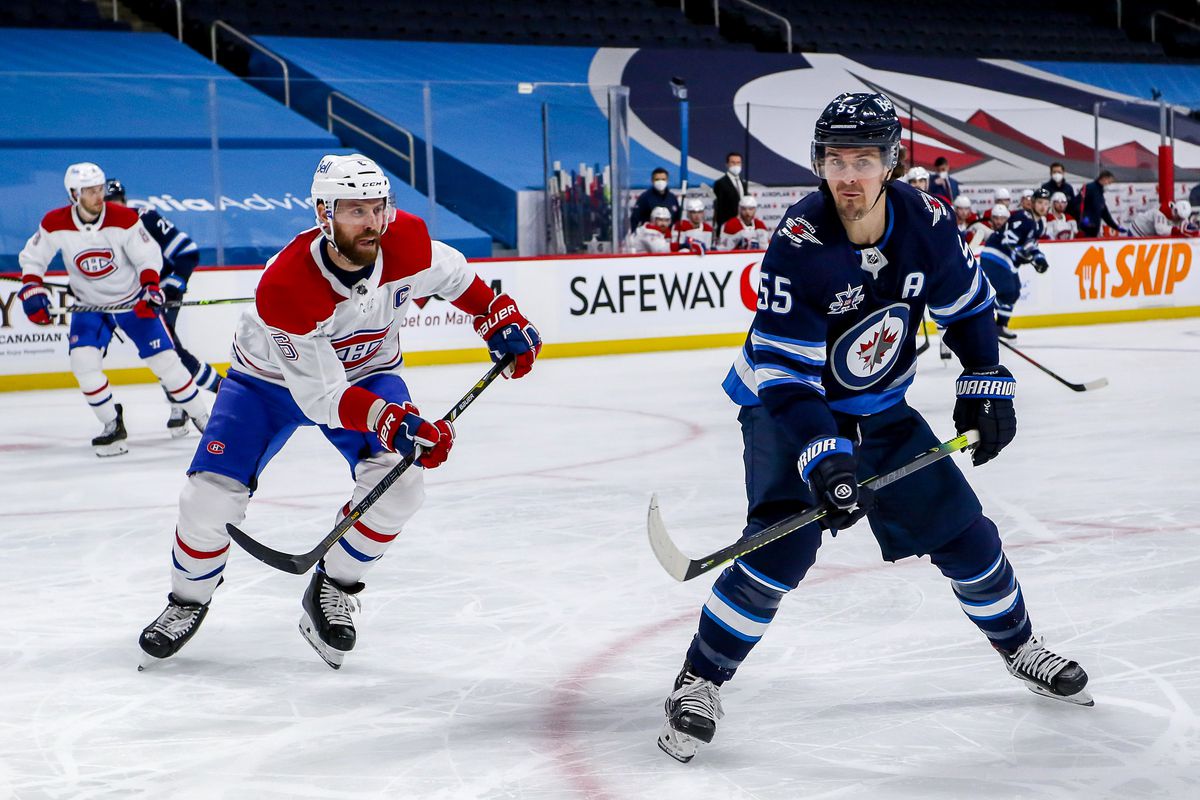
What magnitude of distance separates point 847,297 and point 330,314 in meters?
1.05

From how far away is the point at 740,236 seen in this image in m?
10.7

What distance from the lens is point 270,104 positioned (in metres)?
11.1

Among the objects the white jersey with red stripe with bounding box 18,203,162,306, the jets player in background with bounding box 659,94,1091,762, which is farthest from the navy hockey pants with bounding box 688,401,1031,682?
the white jersey with red stripe with bounding box 18,203,162,306

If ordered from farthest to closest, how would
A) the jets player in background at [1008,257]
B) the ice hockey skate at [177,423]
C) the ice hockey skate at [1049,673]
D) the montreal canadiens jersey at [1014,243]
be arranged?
the montreal canadiens jersey at [1014,243] → the jets player in background at [1008,257] → the ice hockey skate at [177,423] → the ice hockey skate at [1049,673]

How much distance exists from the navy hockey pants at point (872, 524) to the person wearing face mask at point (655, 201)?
26.3 ft

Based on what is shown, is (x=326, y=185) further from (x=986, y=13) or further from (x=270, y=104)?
(x=986, y=13)

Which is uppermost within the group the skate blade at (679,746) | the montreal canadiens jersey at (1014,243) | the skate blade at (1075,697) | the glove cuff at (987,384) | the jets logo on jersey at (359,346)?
the glove cuff at (987,384)

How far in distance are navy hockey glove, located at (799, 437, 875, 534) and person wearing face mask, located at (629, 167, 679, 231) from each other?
325 inches

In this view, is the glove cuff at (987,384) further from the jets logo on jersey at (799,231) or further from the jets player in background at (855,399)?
the jets logo on jersey at (799,231)

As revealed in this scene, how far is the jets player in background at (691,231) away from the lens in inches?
411

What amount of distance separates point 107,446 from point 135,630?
2986mm

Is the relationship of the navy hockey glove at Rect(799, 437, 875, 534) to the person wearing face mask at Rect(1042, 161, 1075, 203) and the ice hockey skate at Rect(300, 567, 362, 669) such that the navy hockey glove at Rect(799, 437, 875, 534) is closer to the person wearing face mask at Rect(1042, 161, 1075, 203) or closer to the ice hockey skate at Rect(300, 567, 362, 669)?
the ice hockey skate at Rect(300, 567, 362, 669)

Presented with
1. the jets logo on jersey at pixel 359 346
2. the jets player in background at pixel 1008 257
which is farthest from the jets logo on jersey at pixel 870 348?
the jets player in background at pixel 1008 257

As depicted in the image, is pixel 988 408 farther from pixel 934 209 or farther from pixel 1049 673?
pixel 1049 673
